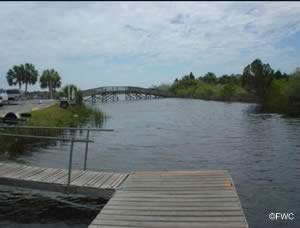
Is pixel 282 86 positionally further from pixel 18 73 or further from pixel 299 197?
pixel 299 197

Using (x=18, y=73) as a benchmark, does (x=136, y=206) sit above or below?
below

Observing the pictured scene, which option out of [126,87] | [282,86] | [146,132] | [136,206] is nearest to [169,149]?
[146,132]

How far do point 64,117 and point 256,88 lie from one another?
2768 inches

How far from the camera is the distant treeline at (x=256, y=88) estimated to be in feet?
243

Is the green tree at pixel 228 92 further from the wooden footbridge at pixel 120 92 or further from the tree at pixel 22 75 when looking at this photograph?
the tree at pixel 22 75

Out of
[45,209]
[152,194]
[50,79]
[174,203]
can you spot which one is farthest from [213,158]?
[50,79]

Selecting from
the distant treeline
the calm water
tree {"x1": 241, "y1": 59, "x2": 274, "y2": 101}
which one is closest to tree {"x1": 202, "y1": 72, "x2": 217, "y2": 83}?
the distant treeline

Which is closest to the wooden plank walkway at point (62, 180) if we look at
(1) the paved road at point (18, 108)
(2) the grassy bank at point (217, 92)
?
(1) the paved road at point (18, 108)

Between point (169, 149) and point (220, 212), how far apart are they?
53.7 ft

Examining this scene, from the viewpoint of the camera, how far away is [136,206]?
952cm

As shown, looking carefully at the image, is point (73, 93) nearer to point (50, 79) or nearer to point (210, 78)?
point (50, 79)

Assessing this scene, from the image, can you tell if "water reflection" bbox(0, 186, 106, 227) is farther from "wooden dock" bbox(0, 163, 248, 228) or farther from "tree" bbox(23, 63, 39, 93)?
"tree" bbox(23, 63, 39, 93)

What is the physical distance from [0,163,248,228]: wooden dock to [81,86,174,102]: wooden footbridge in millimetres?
95228

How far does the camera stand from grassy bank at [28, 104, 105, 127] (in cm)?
3359
